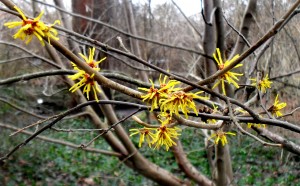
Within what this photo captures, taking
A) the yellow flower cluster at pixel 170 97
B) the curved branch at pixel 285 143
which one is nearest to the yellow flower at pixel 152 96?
the yellow flower cluster at pixel 170 97

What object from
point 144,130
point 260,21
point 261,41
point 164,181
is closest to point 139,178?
point 164,181

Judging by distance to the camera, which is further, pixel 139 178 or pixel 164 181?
pixel 139 178

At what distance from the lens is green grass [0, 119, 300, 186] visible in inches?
227

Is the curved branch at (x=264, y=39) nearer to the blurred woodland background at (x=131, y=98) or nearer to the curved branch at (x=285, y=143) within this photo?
the curved branch at (x=285, y=143)

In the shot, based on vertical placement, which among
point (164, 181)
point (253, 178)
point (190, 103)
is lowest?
point (253, 178)

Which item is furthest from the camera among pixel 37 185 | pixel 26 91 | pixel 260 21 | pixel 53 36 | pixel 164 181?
pixel 26 91

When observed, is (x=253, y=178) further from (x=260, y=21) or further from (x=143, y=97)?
(x=143, y=97)

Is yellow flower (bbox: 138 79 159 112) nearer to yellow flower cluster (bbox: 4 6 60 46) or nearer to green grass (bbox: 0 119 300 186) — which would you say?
yellow flower cluster (bbox: 4 6 60 46)

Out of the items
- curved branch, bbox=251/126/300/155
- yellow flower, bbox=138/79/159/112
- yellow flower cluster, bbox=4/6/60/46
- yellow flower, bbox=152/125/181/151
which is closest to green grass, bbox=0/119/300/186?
curved branch, bbox=251/126/300/155

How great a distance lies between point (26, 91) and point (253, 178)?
4.28m

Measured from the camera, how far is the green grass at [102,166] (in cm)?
578

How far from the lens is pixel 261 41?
778 mm

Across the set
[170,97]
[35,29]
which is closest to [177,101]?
[170,97]

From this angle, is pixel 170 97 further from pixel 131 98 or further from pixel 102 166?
pixel 102 166
